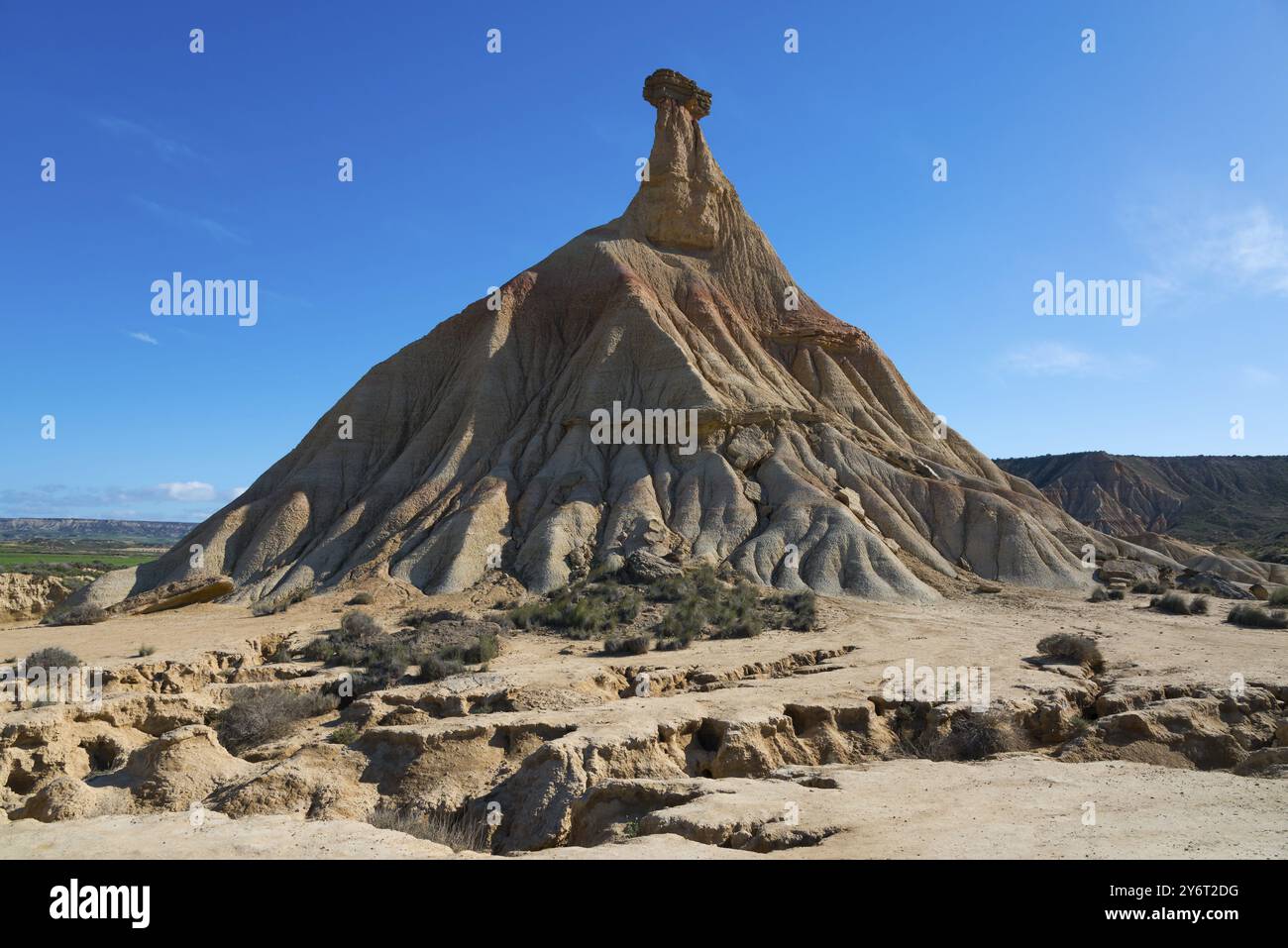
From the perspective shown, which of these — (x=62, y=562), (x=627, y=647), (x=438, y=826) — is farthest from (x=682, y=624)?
(x=62, y=562)

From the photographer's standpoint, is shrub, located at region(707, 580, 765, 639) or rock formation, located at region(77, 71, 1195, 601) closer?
shrub, located at region(707, 580, 765, 639)

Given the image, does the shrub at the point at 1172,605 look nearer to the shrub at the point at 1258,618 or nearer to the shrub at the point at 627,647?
the shrub at the point at 1258,618

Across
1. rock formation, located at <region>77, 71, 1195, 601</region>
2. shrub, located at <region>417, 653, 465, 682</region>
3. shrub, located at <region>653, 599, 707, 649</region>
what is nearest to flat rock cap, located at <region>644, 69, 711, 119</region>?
rock formation, located at <region>77, 71, 1195, 601</region>

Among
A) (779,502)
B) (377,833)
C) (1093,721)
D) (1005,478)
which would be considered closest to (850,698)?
(1093,721)

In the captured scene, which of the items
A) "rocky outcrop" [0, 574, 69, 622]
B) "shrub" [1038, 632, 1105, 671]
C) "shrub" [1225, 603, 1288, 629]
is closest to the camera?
"shrub" [1038, 632, 1105, 671]

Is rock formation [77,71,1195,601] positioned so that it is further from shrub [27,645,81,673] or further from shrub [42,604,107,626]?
shrub [27,645,81,673]

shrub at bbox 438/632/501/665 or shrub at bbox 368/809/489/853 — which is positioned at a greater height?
shrub at bbox 438/632/501/665
